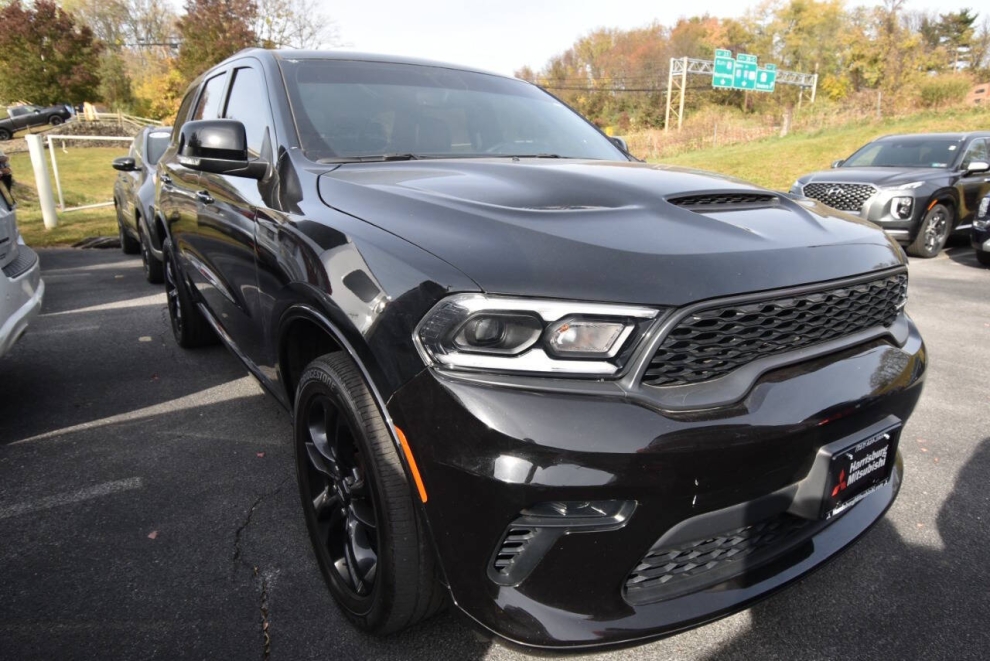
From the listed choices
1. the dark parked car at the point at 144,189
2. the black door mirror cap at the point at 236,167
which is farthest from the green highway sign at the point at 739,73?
the black door mirror cap at the point at 236,167

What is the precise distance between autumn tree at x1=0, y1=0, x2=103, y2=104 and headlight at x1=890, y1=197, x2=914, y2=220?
135 feet

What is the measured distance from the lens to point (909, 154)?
923cm

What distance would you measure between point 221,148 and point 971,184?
9855 millimetres

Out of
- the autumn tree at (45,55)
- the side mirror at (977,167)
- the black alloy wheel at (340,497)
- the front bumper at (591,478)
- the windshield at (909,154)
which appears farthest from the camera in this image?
the autumn tree at (45,55)

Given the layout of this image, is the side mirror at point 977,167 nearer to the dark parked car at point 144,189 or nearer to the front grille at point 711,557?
the front grille at point 711,557

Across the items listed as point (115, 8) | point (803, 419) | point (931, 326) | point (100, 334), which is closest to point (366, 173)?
point (803, 419)

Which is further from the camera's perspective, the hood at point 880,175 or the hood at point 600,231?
the hood at point 880,175

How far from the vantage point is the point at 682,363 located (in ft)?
4.69

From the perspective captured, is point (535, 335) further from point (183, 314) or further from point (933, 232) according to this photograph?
point (933, 232)

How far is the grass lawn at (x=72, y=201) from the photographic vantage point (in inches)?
399

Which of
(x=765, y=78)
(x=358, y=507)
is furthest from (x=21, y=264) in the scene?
(x=765, y=78)

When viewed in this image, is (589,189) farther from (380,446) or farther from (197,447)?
(197,447)

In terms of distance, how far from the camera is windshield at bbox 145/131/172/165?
6.18 meters

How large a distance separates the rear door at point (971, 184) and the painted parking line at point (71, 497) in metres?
9.79
